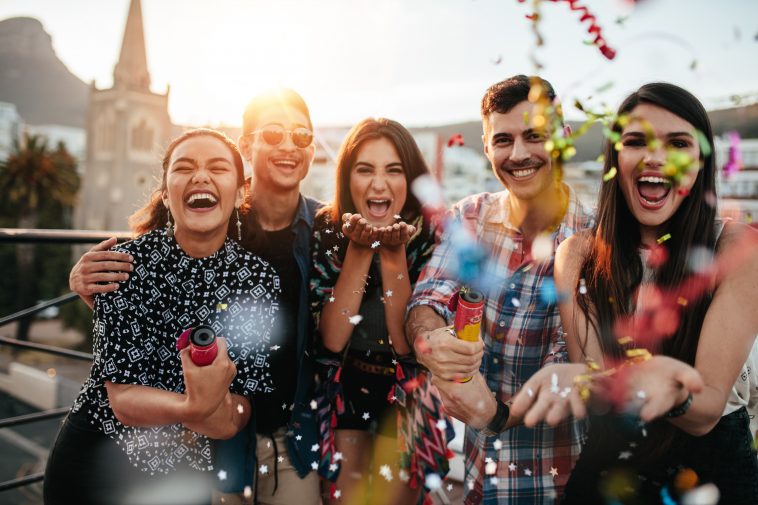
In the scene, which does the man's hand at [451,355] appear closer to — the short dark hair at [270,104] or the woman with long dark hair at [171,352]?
the woman with long dark hair at [171,352]

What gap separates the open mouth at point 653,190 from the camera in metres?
1.88

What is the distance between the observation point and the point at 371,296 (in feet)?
8.84

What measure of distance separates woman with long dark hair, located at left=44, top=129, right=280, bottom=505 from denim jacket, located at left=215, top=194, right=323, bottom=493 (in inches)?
2.4

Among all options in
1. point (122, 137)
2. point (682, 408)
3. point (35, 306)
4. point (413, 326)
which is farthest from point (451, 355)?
point (122, 137)

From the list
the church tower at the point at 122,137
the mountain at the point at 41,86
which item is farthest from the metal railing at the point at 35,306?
the mountain at the point at 41,86

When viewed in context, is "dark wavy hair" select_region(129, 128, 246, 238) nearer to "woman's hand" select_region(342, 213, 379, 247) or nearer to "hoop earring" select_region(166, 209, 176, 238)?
"hoop earring" select_region(166, 209, 176, 238)

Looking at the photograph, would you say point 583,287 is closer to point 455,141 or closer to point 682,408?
point 682,408

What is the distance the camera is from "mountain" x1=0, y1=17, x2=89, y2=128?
6882 cm

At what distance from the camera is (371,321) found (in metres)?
2.67

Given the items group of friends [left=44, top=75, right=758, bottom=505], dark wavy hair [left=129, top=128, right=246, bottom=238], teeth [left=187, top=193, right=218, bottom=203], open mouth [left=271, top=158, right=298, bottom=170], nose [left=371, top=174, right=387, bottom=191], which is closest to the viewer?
group of friends [left=44, top=75, right=758, bottom=505]

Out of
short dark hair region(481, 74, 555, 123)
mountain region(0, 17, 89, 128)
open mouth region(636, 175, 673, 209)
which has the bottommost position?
open mouth region(636, 175, 673, 209)

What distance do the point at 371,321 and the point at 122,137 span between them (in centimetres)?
6180

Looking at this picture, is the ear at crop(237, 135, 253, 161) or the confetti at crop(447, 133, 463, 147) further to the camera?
the ear at crop(237, 135, 253, 161)

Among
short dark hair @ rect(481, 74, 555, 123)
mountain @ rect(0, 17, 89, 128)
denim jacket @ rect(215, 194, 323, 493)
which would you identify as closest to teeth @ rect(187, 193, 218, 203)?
denim jacket @ rect(215, 194, 323, 493)
